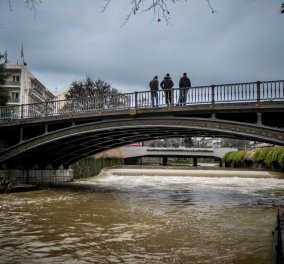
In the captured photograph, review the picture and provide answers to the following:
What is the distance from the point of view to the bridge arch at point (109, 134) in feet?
66.2

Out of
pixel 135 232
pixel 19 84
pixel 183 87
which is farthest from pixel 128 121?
pixel 19 84

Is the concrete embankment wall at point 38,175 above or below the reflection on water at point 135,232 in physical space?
above

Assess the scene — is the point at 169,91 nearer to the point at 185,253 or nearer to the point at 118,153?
the point at 185,253

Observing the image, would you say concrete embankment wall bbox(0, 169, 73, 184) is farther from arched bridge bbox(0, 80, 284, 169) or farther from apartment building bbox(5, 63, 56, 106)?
apartment building bbox(5, 63, 56, 106)

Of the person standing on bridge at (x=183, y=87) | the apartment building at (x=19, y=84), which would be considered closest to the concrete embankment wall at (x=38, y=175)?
the person standing on bridge at (x=183, y=87)

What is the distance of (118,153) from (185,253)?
63924 millimetres

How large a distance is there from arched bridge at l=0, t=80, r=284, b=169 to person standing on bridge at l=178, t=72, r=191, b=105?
0.29 metres

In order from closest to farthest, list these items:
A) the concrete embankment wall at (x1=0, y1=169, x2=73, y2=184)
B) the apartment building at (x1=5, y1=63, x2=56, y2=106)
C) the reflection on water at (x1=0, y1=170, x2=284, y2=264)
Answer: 1. the reflection on water at (x1=0, y1=170, x2=284, y2=264)
2. the concrete embankment wall at (x1=0, y1=169, x2=73, y2=184)
3. the apartment building at (x1=5, y1=63, x2=56, y2=106)

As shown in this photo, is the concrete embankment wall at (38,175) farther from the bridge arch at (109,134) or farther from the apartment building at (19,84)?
the apartment building at (19,84)

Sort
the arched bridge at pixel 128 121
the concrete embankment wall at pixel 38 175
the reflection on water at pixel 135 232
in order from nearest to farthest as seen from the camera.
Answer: the reflection on water at pixel 135 232, the arched bridge at pixel 128 121, the concrete embankment wall at pixel 38 175

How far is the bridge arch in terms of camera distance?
20.2 m

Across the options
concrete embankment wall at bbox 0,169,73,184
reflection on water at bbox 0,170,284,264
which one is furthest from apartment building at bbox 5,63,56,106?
reflection on water at bbox 0,170,284,264

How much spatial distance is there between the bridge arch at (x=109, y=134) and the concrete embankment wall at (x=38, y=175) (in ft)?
1.82

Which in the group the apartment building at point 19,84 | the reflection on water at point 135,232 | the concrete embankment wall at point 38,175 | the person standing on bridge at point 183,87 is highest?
the apartment building at point 19,84
